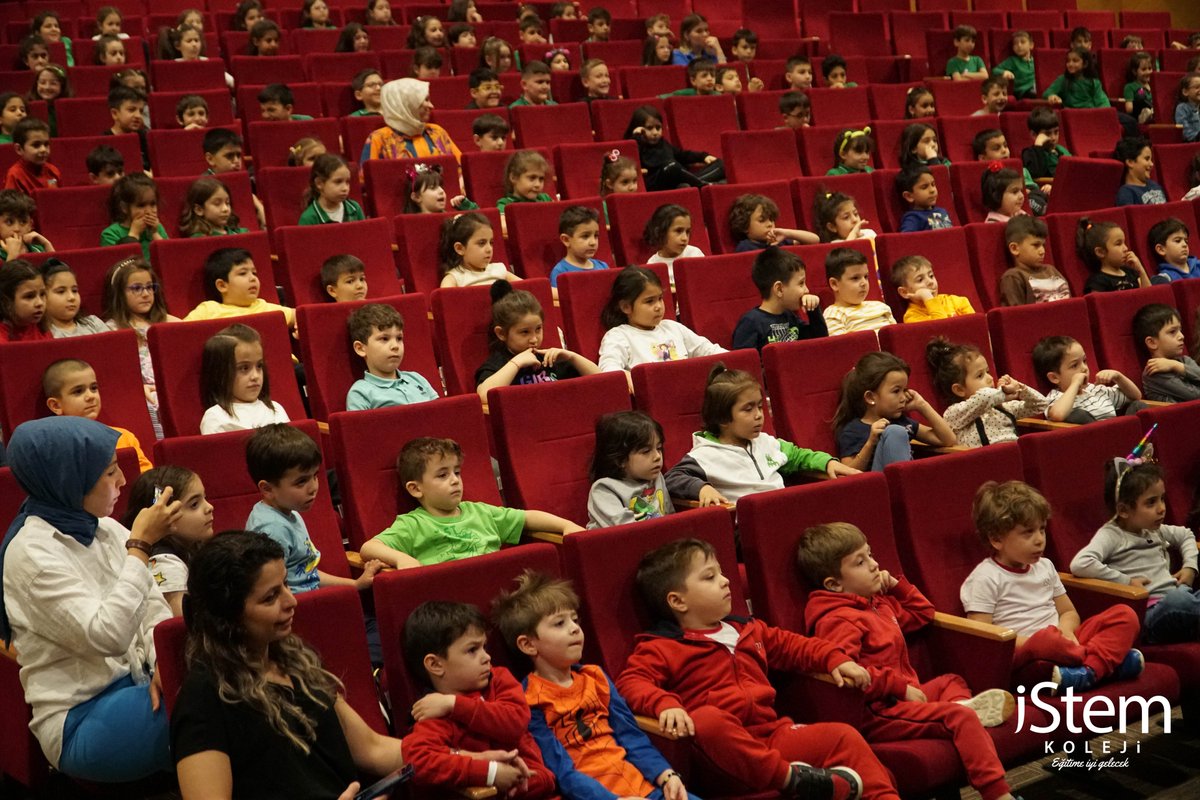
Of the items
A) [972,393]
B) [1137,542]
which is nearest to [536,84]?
[972,393]

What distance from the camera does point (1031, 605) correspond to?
5.26 feet

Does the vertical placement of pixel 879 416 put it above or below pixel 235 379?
below

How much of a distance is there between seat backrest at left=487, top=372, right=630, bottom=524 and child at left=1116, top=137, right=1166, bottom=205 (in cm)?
203

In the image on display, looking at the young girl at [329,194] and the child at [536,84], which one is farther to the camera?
the child at [536,84]

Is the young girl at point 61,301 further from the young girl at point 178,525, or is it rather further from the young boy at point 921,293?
the young boy at point 921,293

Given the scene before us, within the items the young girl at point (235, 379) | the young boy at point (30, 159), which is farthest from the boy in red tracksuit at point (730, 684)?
the young boy at point (30, 159)

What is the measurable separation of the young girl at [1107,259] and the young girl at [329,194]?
1.55m

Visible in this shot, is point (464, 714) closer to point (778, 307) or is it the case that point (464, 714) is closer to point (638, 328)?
point (638, 328)

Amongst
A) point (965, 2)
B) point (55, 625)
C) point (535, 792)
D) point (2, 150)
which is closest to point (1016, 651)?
point (535, 792)

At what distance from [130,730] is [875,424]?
1.15 meters

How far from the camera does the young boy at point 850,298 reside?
2.37 metres

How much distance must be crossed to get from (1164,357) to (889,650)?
114 cm

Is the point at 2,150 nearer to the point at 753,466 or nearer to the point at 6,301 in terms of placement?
the point at 6,301

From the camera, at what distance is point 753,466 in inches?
72.3
